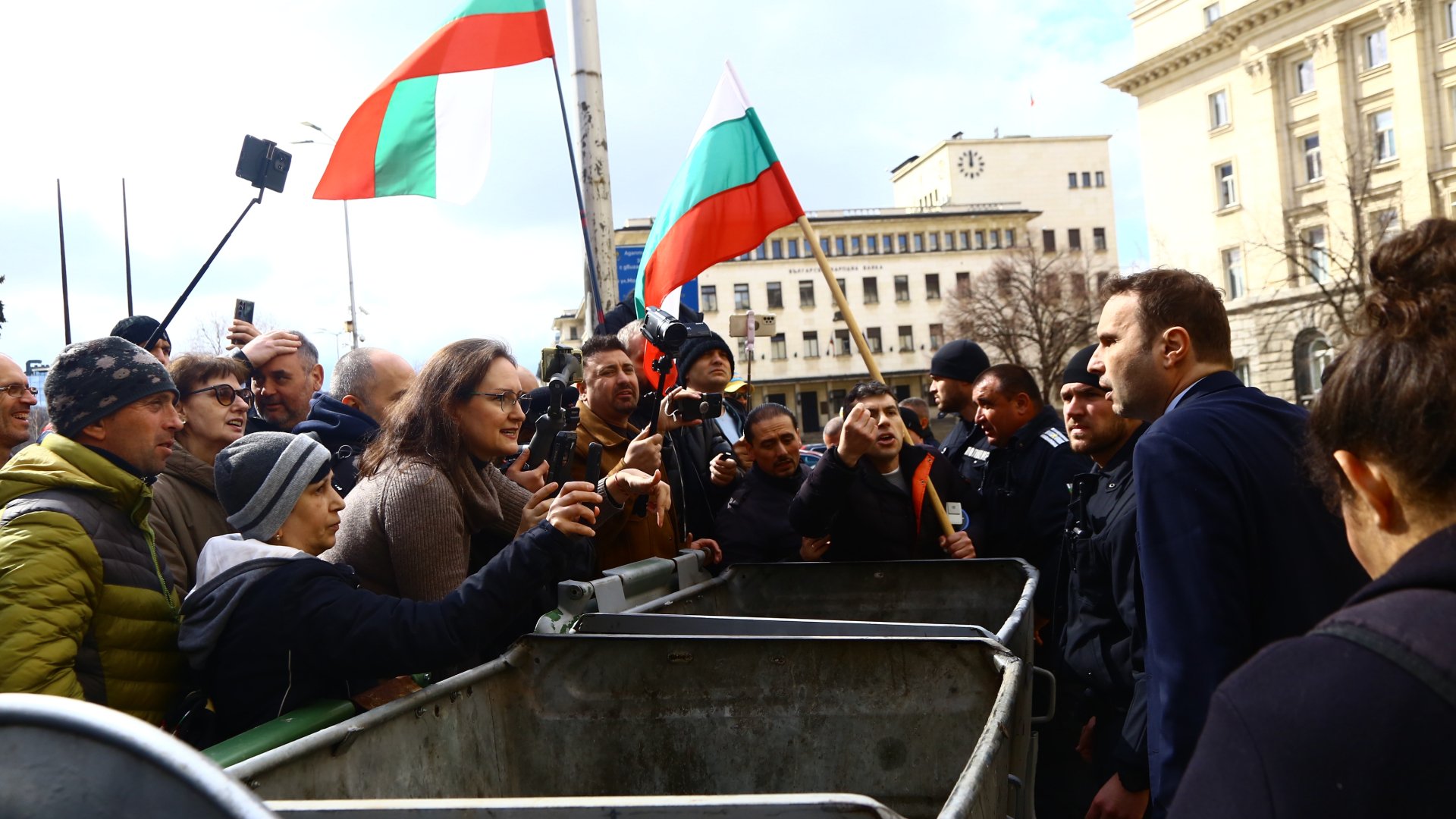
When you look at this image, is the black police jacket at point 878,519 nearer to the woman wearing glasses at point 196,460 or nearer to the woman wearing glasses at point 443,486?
the woman wearing glasses at point 443,486

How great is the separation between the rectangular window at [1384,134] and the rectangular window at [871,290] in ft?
111

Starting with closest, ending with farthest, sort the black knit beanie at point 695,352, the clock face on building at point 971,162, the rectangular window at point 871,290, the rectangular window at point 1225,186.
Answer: the black knit beanie at point 695,352
the rectangular window at point 1225,186
the rectangular window at point 871,290
the clock face on building at point 971,162

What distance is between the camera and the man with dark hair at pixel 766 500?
200 inches

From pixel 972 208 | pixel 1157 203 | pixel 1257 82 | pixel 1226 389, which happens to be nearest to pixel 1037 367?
pixel 1157 203

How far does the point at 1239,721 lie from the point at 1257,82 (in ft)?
167

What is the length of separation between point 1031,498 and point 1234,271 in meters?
46.8

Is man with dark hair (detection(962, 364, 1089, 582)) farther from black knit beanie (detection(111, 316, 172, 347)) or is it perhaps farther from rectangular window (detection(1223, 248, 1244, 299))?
rectangular window (detection(1223, 248, 1244, 299))

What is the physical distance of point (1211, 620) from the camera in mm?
2281

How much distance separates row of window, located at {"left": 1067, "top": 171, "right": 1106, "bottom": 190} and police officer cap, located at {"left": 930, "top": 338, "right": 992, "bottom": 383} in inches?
2954

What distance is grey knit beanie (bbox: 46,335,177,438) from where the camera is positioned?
9.54 ft

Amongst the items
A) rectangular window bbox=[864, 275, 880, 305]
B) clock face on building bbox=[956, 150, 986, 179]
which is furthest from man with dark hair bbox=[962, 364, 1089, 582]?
clock face on building bbox=[956, 150, 986, 179]

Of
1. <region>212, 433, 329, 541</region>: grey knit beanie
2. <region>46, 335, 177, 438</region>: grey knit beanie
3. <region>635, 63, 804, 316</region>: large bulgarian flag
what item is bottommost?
<region>212, 433, 329, 541</region>: grey knit beanie

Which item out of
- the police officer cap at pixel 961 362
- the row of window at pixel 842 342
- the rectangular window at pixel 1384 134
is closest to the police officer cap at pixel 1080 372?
the police officer cap at pixel 961 362

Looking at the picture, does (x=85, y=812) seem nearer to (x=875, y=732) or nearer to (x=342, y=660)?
(x=342, y=660)
